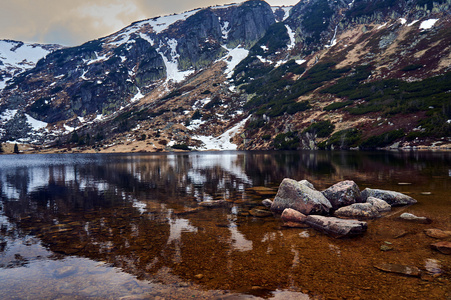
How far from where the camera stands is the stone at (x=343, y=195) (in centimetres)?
1812

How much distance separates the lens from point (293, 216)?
15.2 metres

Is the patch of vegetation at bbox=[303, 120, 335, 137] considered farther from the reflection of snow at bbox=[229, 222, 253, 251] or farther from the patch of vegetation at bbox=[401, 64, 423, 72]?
the reflection of snow at bbox=[229, 222, 253, 251]

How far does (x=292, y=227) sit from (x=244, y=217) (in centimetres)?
344

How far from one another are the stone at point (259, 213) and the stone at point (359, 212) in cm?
455

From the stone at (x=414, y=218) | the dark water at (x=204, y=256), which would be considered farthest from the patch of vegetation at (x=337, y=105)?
the stone at (x=414, y=218)

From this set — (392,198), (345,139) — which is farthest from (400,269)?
(345,139)


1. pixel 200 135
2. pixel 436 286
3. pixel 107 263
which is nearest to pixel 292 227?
pixel 436 286

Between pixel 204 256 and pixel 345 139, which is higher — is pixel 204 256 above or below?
below

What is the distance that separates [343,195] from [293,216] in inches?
220

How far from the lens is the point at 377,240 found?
11367 mm

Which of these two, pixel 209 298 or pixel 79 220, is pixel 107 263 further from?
pixel 79 220

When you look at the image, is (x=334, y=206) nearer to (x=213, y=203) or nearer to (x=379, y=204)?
(x=379, y=204)

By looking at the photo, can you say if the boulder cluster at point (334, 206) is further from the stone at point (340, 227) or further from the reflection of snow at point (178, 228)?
the reflection of snow at point (178, 228)

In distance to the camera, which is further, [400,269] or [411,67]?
[411,67]
